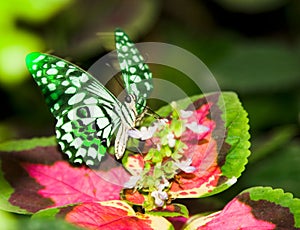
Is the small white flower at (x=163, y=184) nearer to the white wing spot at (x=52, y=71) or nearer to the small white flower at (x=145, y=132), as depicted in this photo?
the small white flower at (x=145, y=132)

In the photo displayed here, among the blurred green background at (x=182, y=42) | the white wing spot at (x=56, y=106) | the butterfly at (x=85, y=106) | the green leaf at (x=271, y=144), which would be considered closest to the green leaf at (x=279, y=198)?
the butterfly at (x=85, y=106)

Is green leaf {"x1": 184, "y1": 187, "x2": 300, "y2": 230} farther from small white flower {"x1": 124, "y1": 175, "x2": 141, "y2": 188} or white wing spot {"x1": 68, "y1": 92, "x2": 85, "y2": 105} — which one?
white wing spot {"x1": 68, "y1": 92, "x2": 85, "y2": 105}

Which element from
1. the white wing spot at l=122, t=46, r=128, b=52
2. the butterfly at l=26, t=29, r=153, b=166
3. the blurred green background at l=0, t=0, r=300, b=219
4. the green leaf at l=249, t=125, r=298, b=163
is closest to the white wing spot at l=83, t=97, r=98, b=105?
the butterfly at l=26, t=29, r=153, b=166

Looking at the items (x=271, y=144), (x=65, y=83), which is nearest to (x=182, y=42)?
(x=271, y=144)

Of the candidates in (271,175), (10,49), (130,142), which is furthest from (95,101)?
(10,49)

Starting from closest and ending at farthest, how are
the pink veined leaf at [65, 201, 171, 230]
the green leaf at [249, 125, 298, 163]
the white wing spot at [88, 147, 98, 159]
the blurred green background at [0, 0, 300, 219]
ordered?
the pink veined leaf at [65, 201, 171, 230], the white wing spot at [88, 147, 98, 159], the green leaf at [249, 125, 298, 163], the blurred green background at [0, 0, 300, 219]

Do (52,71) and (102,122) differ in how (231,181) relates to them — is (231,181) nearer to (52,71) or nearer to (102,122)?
(102,122)
